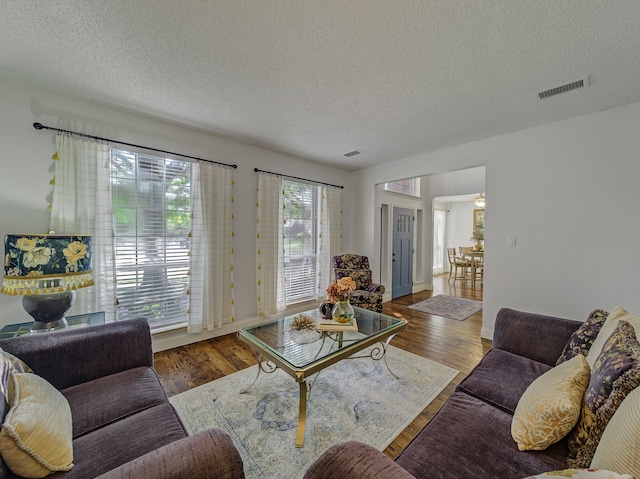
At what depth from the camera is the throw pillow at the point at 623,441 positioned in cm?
60

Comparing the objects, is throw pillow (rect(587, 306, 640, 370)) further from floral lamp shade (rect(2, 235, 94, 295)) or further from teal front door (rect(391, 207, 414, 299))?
teal front door (rect(391, 207, 414, 299))

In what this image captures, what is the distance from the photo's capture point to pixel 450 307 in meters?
4.52

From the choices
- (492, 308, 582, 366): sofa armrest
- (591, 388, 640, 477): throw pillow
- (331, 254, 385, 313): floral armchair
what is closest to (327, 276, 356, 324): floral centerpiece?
(492, 308, 582, 366): sofa armrest

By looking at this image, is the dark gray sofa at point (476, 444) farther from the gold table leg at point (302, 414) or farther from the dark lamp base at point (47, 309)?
the dark lamp base at point (47, 309)

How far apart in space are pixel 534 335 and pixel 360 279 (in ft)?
7.61

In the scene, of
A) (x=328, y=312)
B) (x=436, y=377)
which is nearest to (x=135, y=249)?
(x=328, y=312)

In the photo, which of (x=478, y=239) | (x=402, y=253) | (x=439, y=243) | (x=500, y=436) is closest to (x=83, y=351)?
(x=500, y=436)

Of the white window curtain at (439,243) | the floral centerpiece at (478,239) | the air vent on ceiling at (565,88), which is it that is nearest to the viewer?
the air vent on ceiling at (565,88)

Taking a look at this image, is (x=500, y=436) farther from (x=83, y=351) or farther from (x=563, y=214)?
(x=563, y=214)

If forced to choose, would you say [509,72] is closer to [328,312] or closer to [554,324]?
[554,324]

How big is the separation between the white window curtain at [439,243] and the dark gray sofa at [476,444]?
6925 millimetres

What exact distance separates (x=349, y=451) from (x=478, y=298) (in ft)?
17.8

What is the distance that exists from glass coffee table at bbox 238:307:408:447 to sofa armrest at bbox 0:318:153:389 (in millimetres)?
690

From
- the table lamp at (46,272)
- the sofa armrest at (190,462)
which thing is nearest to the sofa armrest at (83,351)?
the table lamp at (46,272)
